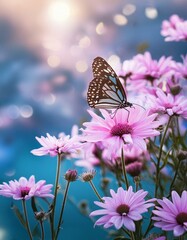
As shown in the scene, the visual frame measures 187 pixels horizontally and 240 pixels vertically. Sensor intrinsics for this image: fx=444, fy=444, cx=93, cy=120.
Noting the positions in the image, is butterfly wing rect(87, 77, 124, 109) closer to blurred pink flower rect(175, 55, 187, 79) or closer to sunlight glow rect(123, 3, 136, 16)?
blurred pink flower rect(175, 55, 187, 79)

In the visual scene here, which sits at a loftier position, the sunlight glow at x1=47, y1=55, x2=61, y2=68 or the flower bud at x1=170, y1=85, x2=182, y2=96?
the sunlight glow at x1=47, y1=55, x2=61, y2=68

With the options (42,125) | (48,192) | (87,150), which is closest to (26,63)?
(42,125)

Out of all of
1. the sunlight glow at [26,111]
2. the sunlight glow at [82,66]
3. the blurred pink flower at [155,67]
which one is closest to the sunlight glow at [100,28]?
the sunlight glow at [82,66]

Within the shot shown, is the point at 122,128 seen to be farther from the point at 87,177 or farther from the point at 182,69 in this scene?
the point at 182,69

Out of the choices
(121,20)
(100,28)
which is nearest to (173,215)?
(121,20)

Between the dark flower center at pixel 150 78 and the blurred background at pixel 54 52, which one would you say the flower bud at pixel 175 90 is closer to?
the dark flower center at pixel 150 78

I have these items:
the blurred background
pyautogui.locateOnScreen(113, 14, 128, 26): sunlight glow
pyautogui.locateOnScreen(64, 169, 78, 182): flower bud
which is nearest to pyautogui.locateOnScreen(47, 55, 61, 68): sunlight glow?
the blurred background
